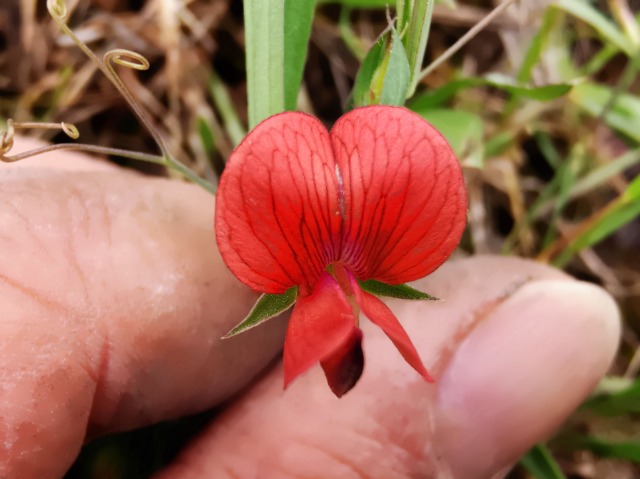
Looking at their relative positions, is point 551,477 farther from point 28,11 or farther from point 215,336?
point 28,11

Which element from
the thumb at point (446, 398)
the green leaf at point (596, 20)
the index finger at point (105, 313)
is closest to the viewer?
the index finger at point (105, 313)

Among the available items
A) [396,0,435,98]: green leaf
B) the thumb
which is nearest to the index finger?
the thumb

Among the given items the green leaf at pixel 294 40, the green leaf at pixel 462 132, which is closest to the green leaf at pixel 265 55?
the green leaf at pixel 294 40

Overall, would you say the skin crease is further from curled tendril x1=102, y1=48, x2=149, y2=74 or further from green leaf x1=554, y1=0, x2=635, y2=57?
green leaf x1=554, y1=0, x2=635, y2=57

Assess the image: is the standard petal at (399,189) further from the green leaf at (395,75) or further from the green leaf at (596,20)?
the green leaf at (596,20)

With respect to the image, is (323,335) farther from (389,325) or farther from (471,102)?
(471,102)

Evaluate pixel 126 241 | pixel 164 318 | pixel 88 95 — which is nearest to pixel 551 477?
pixel 164 318

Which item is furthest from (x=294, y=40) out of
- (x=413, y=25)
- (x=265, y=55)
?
(x=413, y=25)
